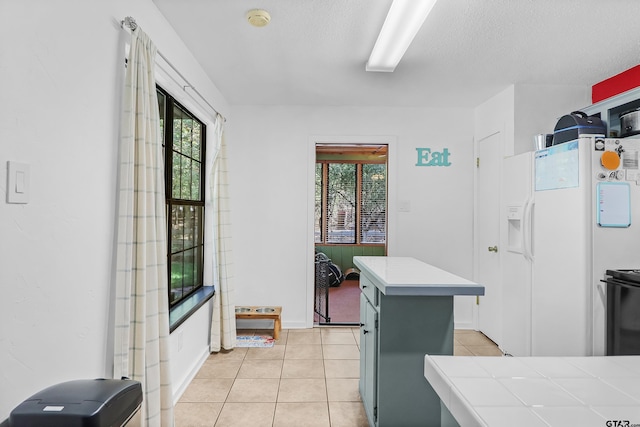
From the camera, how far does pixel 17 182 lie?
3.65 feet

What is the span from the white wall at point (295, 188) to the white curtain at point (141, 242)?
7.22 ft

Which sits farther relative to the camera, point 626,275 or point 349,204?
point 349,204

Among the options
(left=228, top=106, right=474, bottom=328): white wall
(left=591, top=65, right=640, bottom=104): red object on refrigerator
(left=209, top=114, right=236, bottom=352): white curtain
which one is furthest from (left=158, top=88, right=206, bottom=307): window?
(left=591, top=65, right=640, bottom=104): red object on refrigerator

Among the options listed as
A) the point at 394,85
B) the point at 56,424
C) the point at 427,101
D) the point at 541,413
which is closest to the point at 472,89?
the point at 427,101

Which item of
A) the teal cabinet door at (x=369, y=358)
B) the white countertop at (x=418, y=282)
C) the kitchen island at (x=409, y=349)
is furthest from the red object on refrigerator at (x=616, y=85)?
the teal cabinet door at (x=369, y=358)

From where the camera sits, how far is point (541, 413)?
27.9 inches

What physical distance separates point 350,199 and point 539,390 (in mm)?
6198

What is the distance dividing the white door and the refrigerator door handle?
0.65 m

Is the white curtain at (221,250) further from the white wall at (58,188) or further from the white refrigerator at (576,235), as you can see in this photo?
the white refrigerator at (576,235)

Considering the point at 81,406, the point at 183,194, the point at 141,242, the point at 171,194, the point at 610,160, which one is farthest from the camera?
the point at 183,194

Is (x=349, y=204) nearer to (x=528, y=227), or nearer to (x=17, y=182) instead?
(x=528, y=227)

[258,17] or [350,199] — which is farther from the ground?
[258,17]

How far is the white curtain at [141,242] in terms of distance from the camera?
5.38 feet

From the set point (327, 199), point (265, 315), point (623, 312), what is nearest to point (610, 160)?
point (623, 312)
